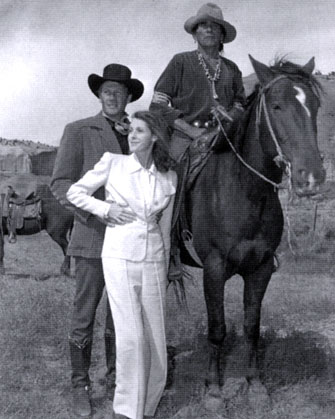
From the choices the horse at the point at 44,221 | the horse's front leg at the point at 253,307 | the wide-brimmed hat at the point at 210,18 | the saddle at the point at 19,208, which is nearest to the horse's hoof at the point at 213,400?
the horse's front leg at the point at 253,307

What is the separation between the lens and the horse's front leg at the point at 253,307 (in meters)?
4.17

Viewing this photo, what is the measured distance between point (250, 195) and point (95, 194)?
1.13m

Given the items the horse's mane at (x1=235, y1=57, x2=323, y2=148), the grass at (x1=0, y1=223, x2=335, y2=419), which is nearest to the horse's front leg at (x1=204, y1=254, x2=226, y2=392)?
the grass at (x1=0, y1=223, x2=335, y2=419)

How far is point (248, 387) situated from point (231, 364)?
17.0 inches

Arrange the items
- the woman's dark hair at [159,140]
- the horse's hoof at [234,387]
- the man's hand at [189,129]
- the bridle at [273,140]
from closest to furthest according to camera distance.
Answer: the bridle at [273,140], the woman's dark hair at [159,140], the horse's hoof at [234,387], the man's hand at [189,129]

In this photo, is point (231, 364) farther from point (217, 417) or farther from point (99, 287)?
point (99, 287)

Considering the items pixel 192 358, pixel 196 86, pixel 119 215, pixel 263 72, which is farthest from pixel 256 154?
pixel 192 358

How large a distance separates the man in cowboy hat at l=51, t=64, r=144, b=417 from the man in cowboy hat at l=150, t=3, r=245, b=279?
1.77 ft

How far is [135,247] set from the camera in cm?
335

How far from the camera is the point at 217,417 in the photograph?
386 centimetres

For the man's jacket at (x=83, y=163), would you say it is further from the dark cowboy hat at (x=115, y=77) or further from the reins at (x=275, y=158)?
the reins at (x=275, y=158)

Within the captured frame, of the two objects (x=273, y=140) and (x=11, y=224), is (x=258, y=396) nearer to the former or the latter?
(x=273, y=140)

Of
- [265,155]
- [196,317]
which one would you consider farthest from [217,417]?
[196,317]

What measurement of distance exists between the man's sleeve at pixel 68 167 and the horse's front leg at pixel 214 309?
101 centimetres
